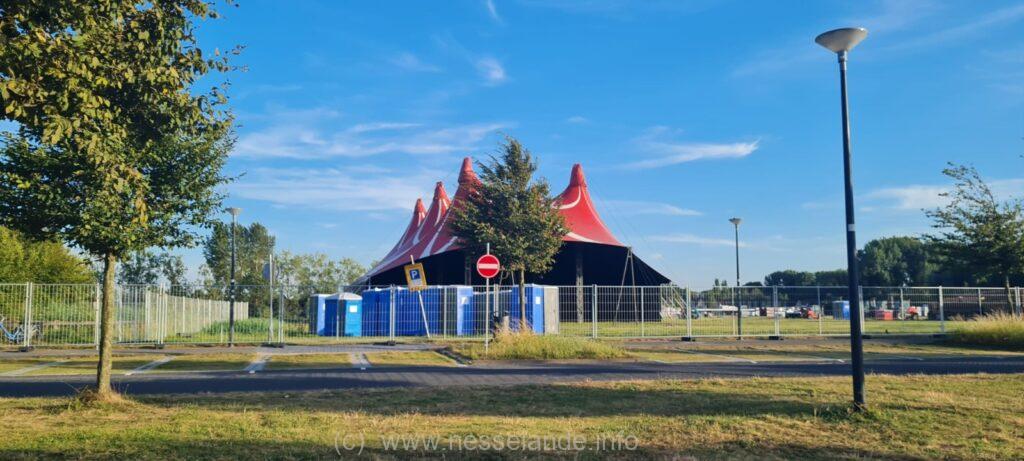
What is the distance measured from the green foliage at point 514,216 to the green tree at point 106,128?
1454 cm

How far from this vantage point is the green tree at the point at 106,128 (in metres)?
6.29

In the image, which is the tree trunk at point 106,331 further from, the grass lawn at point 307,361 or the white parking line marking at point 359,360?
the white parking line marking at point 359,360

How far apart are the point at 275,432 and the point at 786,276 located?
129 m

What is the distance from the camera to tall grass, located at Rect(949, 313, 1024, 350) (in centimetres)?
2044

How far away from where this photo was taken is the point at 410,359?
17.0m

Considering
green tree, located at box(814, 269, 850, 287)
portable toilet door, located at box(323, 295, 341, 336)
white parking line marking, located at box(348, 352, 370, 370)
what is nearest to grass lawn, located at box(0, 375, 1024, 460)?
white parking line marking, located at box(348, 352, 370, 370)

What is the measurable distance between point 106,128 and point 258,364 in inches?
374

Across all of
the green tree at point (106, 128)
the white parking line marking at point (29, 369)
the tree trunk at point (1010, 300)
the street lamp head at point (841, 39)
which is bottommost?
the white parking line marking at point (29, 369)

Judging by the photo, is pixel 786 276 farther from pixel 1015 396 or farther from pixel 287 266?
pixel 1015 396

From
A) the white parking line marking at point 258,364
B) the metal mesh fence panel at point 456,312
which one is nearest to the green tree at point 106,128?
the white parking line marking at point 258,364

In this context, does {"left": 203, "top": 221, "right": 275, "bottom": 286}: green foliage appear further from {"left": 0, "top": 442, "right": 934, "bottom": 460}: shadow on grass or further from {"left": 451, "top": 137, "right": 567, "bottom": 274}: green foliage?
{"left": 0, "top": 442, "right": 934, "bottom": 460}: shadow on grass

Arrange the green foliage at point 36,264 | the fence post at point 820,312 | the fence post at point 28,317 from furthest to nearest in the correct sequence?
1. the green foliage at point 36,264
2. the fence post at point 820,312
3. the fence post at point 28,317

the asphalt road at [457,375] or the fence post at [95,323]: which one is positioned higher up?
the fence post at [95,323]

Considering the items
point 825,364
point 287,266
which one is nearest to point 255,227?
point 287,266
